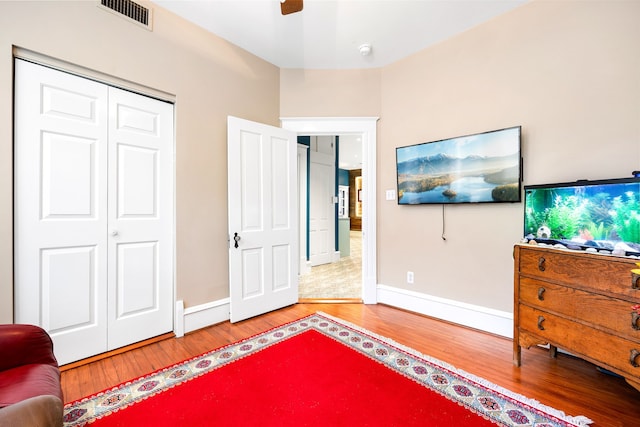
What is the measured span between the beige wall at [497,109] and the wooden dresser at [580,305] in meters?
0.53

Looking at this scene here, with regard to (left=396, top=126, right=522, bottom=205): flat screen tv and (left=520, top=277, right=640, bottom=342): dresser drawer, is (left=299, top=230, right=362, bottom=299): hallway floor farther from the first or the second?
(left=520, top=277, right=640, bottom=342): dresser drawer

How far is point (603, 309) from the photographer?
155cm

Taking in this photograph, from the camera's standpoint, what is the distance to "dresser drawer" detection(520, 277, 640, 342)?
1454 millimetres

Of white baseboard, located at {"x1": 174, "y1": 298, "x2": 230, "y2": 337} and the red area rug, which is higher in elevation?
white baseboard, located at {"x1": 174, "y1": 298, "x2": 230, "y2": 337}

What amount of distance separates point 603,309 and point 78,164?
11.8 feet

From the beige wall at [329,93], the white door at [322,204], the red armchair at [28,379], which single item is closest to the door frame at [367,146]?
the beige wall at [329,93]

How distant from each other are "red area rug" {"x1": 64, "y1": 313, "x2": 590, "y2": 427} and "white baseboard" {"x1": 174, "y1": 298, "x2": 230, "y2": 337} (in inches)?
22.2

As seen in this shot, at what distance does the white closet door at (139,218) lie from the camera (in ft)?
7.28

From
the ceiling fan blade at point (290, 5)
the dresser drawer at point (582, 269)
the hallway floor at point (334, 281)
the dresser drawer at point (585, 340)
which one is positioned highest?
the ceiling fan blade at point (290, 5)

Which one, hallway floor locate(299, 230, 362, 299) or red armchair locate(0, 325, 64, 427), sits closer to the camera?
red armchair locate(0, 325, 64, 427)

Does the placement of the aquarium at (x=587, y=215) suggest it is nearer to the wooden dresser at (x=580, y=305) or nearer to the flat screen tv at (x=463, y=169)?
the wooden dresser at (x=580, y=305)

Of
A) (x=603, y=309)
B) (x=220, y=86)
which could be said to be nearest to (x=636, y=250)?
(x=603, y=309)

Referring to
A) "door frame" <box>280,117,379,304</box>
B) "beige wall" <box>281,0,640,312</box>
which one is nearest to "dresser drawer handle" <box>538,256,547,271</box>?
"beige wall" <box>281,0,640,312</box>

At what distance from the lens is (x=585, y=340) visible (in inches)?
64.1
